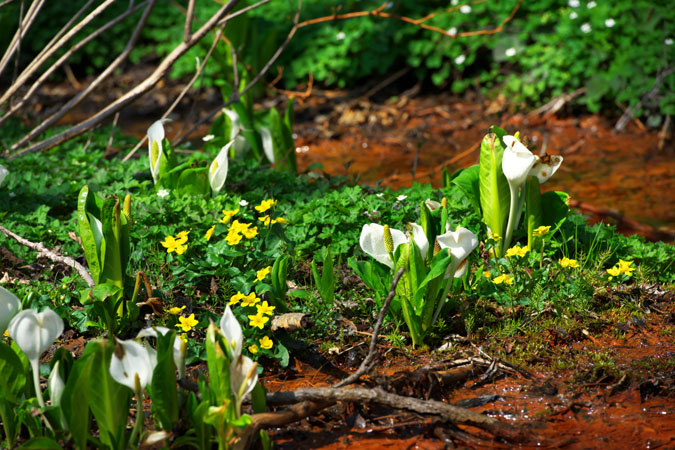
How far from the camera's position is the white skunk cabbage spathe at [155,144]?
342 centimetres

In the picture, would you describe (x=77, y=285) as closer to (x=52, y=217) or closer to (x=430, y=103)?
(x=52, y=217)

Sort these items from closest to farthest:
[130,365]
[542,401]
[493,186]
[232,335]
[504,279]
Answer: [130,365] → [232,335] → [542,401] → [504,279] → [493,186]

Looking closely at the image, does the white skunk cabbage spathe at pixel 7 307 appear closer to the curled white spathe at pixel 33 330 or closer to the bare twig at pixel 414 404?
the curled white spathe at pixel 33 330

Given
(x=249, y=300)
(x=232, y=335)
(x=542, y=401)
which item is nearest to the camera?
(x=232, y=335)

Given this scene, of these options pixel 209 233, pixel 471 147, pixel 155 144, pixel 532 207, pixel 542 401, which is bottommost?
pixel 471 147

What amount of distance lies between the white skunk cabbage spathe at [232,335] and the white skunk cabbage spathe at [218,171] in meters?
1.49

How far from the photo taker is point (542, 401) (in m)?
2.26

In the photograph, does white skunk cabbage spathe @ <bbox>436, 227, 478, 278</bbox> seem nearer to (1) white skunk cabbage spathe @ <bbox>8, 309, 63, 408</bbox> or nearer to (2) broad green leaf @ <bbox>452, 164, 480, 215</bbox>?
(2) broad green leaf @ <bbox>452, 164, 480, 215</bbox>

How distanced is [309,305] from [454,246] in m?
0.63

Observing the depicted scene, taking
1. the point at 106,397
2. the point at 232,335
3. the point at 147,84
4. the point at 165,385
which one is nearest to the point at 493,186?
the point at 232,335

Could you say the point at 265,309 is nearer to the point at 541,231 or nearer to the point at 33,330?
the point at 33,330

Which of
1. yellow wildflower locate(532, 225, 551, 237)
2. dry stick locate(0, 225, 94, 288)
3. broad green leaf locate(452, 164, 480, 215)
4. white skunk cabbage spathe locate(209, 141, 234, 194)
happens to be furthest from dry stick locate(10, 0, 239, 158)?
yellow wildflower locate(532, 225, 551, 237)

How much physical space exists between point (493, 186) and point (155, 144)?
65.9 inches

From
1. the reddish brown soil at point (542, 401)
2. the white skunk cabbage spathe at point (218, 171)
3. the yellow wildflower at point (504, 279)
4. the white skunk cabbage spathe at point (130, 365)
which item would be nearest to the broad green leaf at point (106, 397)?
the white skunk cabbage spathe at point (130, 365)
